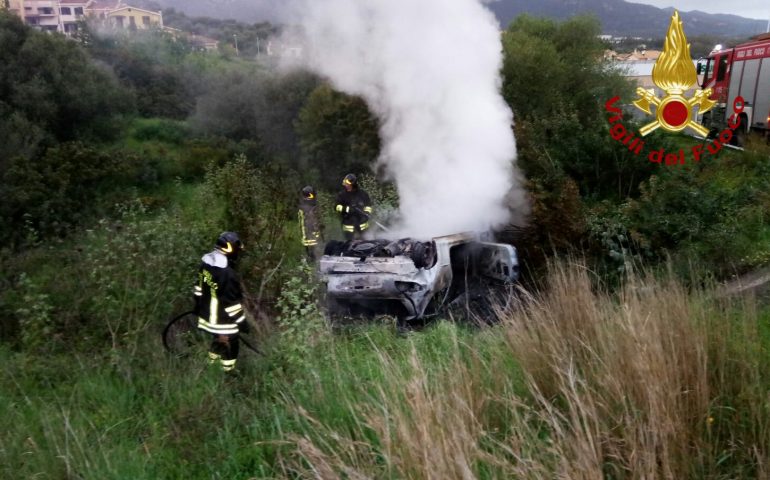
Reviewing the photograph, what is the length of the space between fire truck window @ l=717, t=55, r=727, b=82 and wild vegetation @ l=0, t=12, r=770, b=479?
3809mm

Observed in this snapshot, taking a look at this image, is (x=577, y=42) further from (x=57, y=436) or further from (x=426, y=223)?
(x=57, y=436)

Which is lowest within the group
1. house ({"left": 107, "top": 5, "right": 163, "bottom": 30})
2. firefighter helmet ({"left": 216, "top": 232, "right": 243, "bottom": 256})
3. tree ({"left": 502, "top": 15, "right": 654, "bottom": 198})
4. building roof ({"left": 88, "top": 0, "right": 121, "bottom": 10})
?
firefighter helmet ({"left": 216, "top": 232, "right": 243, "bottom": 256})

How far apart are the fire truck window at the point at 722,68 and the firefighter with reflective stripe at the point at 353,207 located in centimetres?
1288

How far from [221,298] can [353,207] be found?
444 centimetres

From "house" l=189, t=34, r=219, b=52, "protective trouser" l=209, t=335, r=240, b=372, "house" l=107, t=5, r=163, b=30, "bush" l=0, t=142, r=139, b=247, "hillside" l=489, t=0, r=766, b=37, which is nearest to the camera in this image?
"protective trouser" l=209, t=335, r=240, b=372

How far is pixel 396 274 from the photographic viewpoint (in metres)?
6.78

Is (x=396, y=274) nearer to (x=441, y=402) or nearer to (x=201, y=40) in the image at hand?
(x=441, y=402)

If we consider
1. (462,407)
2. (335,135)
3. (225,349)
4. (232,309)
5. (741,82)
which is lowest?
(225,349)

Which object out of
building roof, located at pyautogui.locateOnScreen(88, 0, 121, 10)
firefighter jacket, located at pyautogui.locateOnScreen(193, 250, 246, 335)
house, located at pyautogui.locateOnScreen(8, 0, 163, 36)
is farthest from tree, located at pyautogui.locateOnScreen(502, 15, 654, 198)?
building roof, located at pyautogui.locateOnScreen(88, 0, 121, 10)

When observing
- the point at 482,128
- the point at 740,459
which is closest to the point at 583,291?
the point at 740,459

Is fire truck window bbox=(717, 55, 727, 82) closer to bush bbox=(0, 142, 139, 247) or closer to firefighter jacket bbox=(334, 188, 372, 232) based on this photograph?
firefighter jacket bbox=(334, 188, 372, 232)

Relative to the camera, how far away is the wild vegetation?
102 inches

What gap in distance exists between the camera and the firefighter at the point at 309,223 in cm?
952

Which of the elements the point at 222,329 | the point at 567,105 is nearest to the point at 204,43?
the point at 567,105
